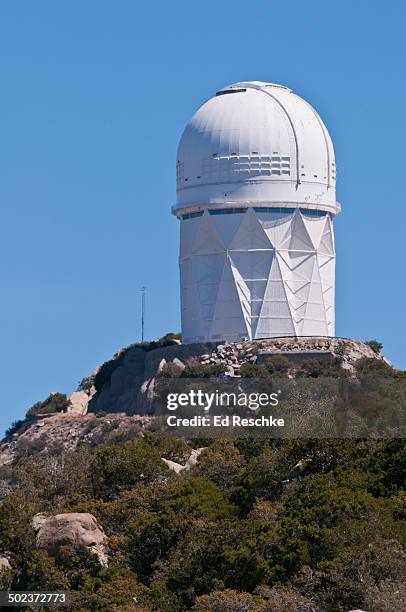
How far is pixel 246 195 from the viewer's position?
4048 inches

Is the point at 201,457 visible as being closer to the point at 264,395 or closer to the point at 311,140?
the point at 264,395

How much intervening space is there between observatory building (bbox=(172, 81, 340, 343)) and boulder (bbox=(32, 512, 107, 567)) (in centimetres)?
3735

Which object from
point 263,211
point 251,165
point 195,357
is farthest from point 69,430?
point 251,165

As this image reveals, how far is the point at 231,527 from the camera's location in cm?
6506

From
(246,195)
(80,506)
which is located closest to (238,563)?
(80,506)

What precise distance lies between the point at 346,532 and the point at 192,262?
4388cm

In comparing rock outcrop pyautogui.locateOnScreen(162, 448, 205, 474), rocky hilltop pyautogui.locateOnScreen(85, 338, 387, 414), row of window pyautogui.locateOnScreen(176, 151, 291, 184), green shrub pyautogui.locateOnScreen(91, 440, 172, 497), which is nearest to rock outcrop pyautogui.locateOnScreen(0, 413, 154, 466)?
rocky hilltop pyautogui.locateOnScreen(85, 338, 387, 414)

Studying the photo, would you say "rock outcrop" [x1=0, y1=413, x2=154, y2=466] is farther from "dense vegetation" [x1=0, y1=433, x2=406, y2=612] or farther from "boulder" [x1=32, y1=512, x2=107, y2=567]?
"boulder" [x1=32, y1=512, x2=107, y2=567]

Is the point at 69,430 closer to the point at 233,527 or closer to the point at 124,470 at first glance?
the point at 124,470

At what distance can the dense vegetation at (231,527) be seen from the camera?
58.7 meters

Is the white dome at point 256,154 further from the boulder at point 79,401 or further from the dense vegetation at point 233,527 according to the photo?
the dense vegetation at point 233,527

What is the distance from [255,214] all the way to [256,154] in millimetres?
2722

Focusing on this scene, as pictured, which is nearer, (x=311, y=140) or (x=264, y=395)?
(x=264, y=395)

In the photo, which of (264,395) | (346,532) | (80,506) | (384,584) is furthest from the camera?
(264,395)
